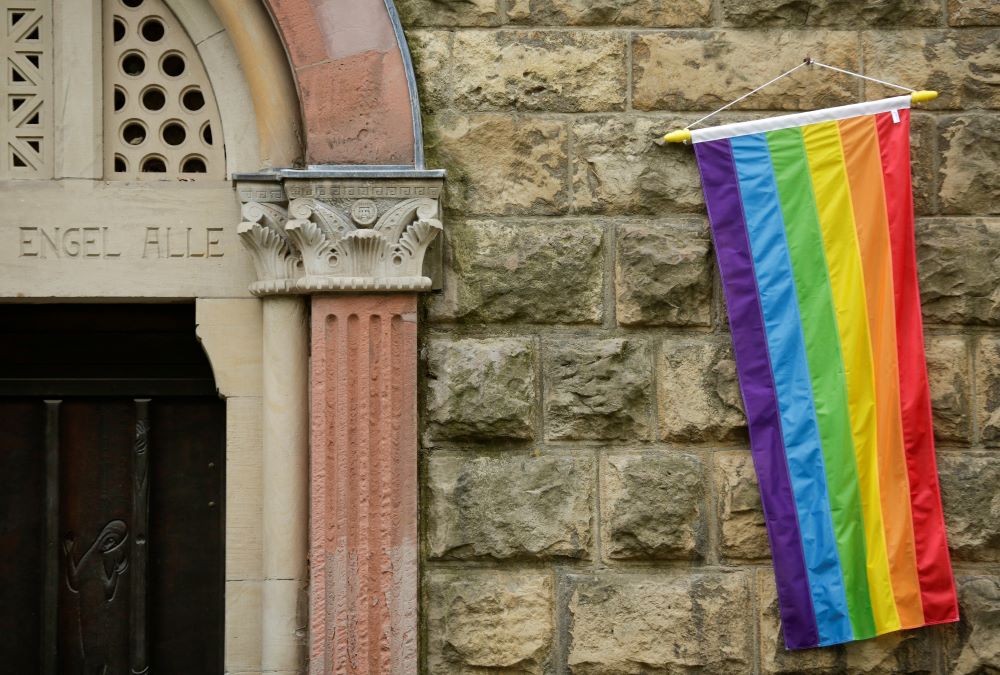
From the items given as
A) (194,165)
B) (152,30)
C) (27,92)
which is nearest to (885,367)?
(194,165)

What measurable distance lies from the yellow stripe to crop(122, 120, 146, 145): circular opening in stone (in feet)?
8.21

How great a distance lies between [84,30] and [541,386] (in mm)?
2168

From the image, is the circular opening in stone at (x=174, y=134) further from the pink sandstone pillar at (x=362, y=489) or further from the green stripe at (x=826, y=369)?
the green stripe at (x=826, y=369)

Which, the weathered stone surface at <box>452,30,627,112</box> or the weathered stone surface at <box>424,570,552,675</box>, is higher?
the weathered stone surface at <box>452,30,627,112</box>

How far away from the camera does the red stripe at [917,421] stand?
375 cm

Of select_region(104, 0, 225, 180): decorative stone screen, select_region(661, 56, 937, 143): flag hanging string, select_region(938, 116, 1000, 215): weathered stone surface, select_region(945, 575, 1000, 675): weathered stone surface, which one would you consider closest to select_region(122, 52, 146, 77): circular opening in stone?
select_region(104, 0, 225, 180): decorative stone screen

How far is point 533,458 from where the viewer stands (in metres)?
3.79

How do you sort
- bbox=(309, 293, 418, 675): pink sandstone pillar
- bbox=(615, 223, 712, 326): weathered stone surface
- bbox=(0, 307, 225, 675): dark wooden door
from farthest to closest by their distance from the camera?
bbox=(0, 307, 225, 675): dark wooden door, bbox=(615, 223, 712, 326): weathered stone surface, bbox=(309, 293, 418, 675): pink sandstone pillar

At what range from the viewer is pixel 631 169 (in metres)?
3.88

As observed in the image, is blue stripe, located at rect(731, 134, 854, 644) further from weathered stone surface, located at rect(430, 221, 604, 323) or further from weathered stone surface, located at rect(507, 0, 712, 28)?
weathered stone surface, located at rect(430, 221, 604, 323)

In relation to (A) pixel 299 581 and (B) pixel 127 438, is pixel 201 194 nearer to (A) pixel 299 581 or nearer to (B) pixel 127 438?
(B) pixel 127 438

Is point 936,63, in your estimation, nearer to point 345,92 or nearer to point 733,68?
point 733,68

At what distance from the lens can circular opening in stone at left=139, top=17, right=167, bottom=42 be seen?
13.2ft

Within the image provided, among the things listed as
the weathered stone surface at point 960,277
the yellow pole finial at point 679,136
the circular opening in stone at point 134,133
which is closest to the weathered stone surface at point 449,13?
the yellow pole finial at point 679,136
